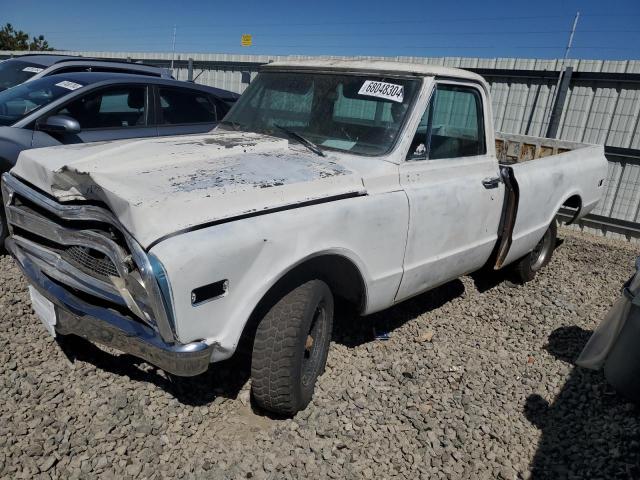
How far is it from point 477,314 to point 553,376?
3.15 feet

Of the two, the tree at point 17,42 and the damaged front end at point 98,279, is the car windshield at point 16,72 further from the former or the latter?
the tree at point 17,42

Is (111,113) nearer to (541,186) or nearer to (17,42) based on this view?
(541,186)

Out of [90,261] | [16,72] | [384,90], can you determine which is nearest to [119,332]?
[90,261]

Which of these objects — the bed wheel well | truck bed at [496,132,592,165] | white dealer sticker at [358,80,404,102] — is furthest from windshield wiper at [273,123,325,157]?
truck bed at [496,132,592,165]

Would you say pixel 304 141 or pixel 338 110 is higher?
pixel 338 110

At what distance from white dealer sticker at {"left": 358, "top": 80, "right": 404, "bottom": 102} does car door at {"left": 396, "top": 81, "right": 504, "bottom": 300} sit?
0.73 ft

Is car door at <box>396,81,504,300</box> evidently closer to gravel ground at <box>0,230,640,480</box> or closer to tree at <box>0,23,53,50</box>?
gravel ground at <box>0,230,640,480</box>

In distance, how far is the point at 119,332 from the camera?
92.4 inches

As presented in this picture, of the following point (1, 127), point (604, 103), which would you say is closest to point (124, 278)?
point (1, 127)

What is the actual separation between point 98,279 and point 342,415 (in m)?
1.56

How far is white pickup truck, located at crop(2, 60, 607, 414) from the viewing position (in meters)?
2.26

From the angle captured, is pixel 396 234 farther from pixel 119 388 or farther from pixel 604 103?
pixel 604 103

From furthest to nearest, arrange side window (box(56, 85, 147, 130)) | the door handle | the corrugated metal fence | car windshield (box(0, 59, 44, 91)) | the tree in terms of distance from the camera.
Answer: the tree
the corrugated metal fence
car windshield (box(0, 59, 44, 91))
side window (box(56, 85, 147, 130))
the door handle

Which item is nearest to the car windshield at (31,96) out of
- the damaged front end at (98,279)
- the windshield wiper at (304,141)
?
the damaged front end at (98,279)
